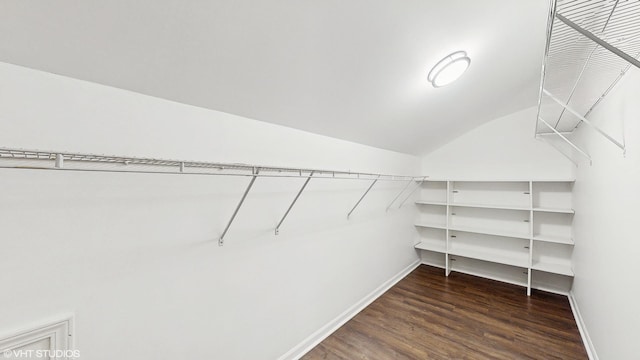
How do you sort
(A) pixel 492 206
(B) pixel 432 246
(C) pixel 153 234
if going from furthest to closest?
(B) pixel 432 246, (A) pixel 492 206, (C) pixel 153 234

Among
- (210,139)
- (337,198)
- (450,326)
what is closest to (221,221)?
(210,139)

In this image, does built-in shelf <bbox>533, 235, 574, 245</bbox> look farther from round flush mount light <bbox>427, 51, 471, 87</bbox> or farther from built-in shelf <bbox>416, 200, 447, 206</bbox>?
round flush mount light <bbox>427, 51, 471, 87</bbox>

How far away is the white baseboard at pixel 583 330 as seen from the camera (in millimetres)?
2031

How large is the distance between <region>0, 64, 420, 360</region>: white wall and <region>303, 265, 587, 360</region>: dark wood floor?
484 millimetres

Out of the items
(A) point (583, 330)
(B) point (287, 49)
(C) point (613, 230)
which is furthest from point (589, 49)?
(A) point (583, 330)

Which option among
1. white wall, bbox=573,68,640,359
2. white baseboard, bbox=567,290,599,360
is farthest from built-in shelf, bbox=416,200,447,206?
white baseboard, bbox=567,290,599,360

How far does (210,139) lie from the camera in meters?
1.41

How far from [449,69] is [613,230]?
4.81ft

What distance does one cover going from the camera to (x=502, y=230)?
361 centimetres

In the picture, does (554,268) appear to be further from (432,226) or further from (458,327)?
(458,327)

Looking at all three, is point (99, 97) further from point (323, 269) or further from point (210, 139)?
point (323, 269)

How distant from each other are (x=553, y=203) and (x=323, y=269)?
3.11 m

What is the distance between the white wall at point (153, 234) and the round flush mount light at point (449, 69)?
3.02 feet

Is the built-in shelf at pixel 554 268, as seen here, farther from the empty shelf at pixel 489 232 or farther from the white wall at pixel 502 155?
the white wall at pixel 502 155
